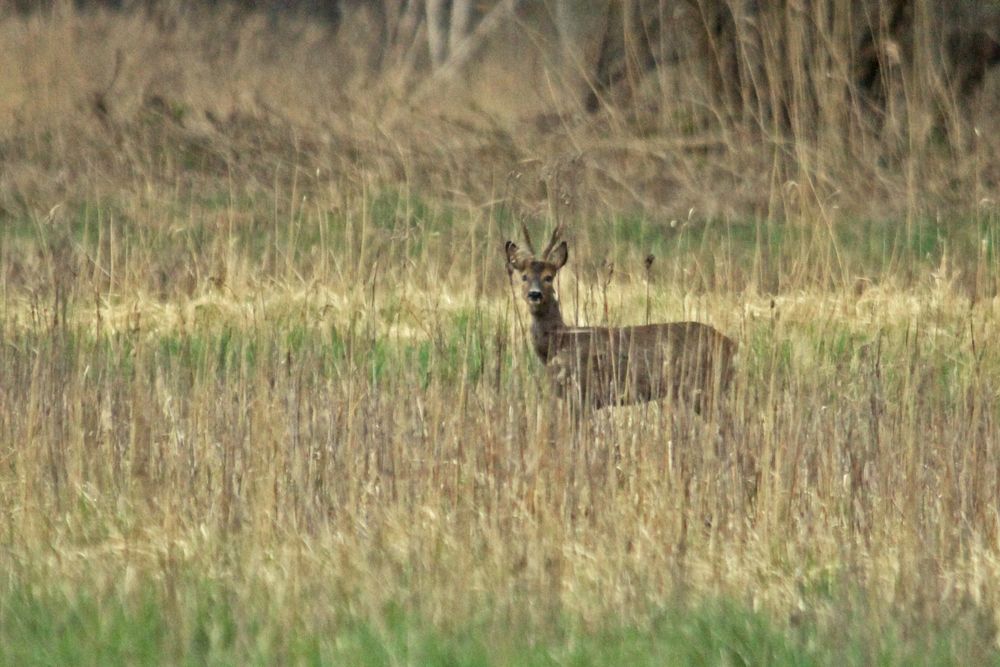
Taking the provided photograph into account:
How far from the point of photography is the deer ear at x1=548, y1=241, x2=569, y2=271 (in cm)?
804

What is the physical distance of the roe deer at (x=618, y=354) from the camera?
650 cm

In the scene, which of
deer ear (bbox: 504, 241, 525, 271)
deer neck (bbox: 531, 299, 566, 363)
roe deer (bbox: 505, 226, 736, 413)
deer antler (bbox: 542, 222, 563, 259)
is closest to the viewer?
roe deer (bbox: 505, 226, 736, 413)

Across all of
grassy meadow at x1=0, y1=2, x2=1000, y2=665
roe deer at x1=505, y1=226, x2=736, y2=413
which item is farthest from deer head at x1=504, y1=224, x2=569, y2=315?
grassy meadow at x1=0, y1=2, x2=1000, y2=665

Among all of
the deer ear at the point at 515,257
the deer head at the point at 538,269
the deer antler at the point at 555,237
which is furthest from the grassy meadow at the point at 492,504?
the deer head at the point at 538,269

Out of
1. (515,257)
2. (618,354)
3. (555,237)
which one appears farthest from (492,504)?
(515,257)

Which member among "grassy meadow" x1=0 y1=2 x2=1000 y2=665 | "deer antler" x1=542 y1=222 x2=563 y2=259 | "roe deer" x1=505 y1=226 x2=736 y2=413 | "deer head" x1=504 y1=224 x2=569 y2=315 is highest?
"deer antler" x1=542 y1=222 x2=563 y2=259

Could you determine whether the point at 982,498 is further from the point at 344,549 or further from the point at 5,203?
the point at 5,203

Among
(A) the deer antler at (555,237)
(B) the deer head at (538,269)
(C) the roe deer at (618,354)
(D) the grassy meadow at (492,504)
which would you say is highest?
(A) the deer antler at (555,237)

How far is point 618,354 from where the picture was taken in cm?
712

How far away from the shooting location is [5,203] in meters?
13.6

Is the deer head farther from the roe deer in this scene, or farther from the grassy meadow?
the grassy meadow

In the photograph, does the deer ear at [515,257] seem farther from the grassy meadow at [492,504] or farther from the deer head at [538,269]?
the grassy meadow at [492,504]

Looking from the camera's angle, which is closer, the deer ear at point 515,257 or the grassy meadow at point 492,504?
the grassy meadow at point 492,504

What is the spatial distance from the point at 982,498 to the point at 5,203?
986 centimetres
